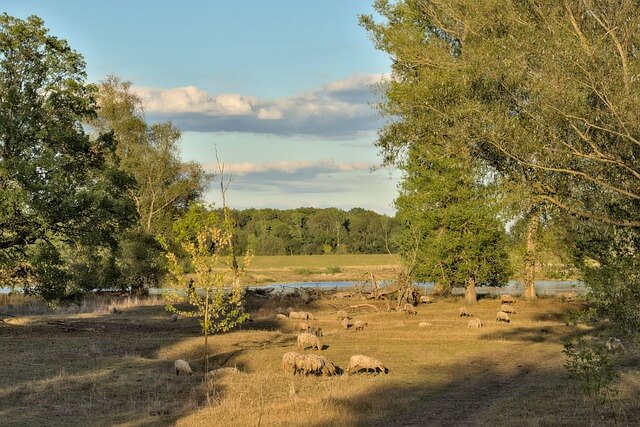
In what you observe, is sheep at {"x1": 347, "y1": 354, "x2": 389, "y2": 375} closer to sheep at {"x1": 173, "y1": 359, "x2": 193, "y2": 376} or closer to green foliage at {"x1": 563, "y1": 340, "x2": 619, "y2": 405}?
sheep at {"x1": 173, "y1": 359, "x2": 193, "y2": 376}

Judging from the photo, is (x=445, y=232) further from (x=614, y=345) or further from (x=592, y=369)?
(x=592, y=369)

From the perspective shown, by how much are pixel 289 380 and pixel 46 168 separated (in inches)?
622

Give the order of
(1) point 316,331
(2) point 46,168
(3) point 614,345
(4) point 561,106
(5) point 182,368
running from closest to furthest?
(4) point 561,106, (5) point 182,368, (3) point 614,345, (2) point 46,168, (1) point 316,331

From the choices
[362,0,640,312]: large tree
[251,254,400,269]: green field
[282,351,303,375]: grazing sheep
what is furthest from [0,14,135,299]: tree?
[251,254,400,269]: green field

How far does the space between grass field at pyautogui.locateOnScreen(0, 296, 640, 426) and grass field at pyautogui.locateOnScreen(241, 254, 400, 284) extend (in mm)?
55979

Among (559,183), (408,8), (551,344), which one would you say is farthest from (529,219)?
(408,8)

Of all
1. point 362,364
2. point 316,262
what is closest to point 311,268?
point 316,262

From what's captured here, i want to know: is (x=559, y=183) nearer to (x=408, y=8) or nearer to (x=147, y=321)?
(x=147, y=321)

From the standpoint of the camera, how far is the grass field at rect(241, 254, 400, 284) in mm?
102050

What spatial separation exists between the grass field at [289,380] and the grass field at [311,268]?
55979 mm

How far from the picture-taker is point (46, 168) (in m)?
31.9

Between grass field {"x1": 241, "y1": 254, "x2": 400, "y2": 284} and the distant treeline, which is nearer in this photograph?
grass field {"x1": 241, "y1": 254, "x2": 400, "y2": 284}

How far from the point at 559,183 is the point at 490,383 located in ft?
22.3

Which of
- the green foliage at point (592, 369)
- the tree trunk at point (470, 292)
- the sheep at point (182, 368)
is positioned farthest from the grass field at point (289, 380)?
the tree trunk at point (470, 292)
